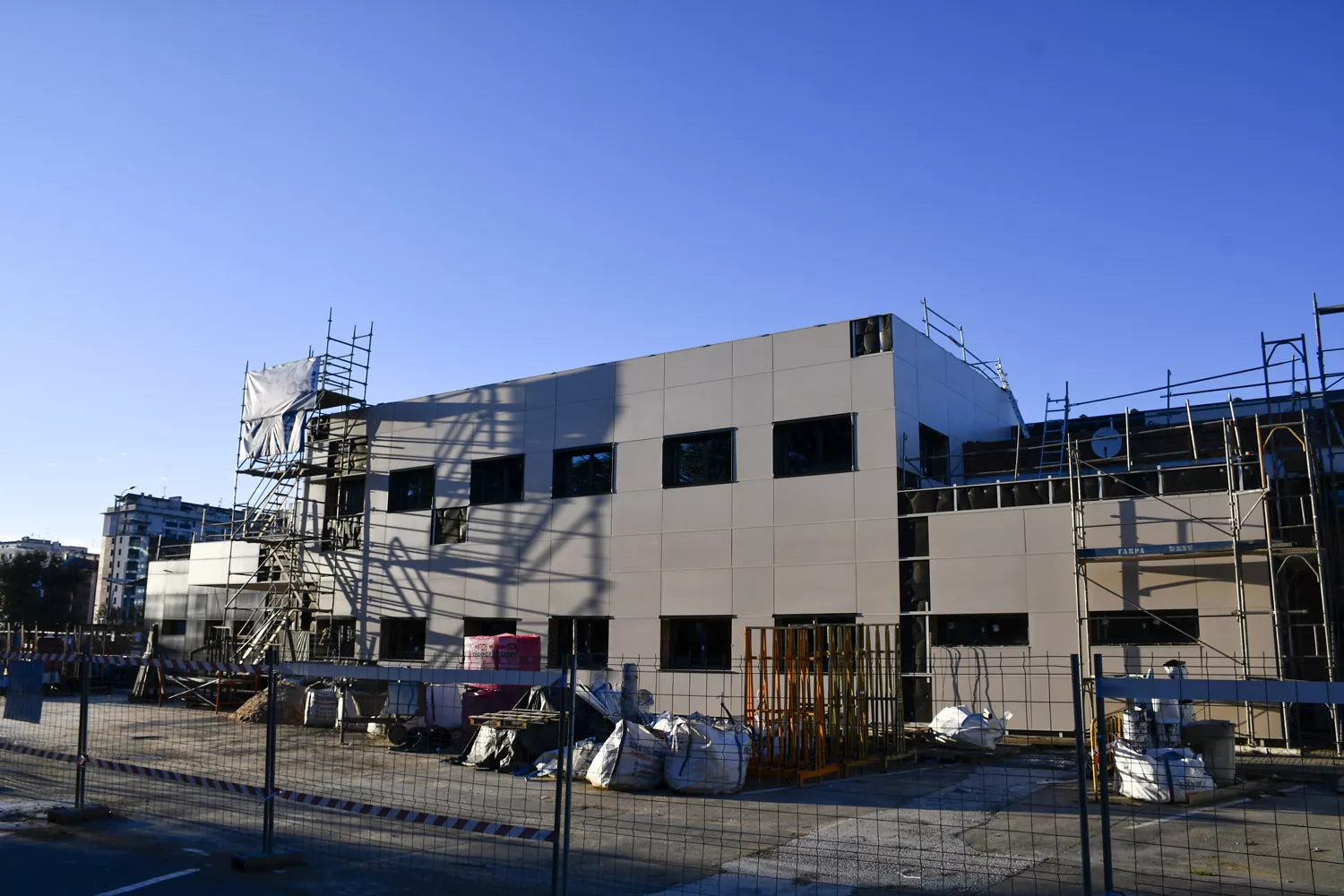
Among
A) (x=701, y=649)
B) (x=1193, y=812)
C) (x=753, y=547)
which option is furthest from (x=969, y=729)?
(x=701, y=649)

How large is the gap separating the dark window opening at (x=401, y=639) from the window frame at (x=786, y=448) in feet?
40.1

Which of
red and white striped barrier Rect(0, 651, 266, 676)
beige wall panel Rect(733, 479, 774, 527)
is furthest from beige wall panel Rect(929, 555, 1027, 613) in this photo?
red and white striped barrier Rect(0, 651, 266, 676)

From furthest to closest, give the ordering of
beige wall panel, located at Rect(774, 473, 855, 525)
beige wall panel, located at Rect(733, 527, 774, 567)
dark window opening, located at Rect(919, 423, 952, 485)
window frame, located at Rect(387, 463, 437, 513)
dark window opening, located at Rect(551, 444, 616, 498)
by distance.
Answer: window frame, located at Rect(387, 463, 437, 513) < dark window opening, located at Rect(551, 444, 616, 498) < dark window opening, located at Rect(919, 423, 952, 485) < beige wall panel, located at Rect(733, 527, 774, 567) < beige wall panel, located at Rect(774, 473, 855, 525)

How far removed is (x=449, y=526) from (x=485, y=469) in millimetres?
2015

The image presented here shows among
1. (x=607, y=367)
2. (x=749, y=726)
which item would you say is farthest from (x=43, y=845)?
(x=607, y=367)

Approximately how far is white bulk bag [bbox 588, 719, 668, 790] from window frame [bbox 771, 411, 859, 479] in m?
9.60

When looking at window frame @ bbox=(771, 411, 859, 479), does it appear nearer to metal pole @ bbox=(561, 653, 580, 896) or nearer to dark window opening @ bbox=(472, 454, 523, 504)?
dark window opening @ bbox=(472, 454, 523, 504)

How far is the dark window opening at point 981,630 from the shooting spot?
66.0ft

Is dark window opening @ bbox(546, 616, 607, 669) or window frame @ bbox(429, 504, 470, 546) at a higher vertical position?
window frame @ bbox(429, 504, 470, 546)

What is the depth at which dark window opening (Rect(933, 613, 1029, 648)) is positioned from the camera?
20109mm

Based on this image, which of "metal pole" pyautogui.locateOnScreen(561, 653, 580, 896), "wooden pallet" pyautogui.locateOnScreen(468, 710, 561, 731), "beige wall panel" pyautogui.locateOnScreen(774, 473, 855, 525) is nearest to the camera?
"metal pole" pyautogui.locateOnScreen(561, 653, 580, 896)

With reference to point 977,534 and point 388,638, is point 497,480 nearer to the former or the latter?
point 388,638

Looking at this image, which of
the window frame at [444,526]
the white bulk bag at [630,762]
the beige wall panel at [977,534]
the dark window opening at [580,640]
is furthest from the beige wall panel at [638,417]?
the white bulk bag at [630,762]

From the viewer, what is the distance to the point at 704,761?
1395 centimetres
